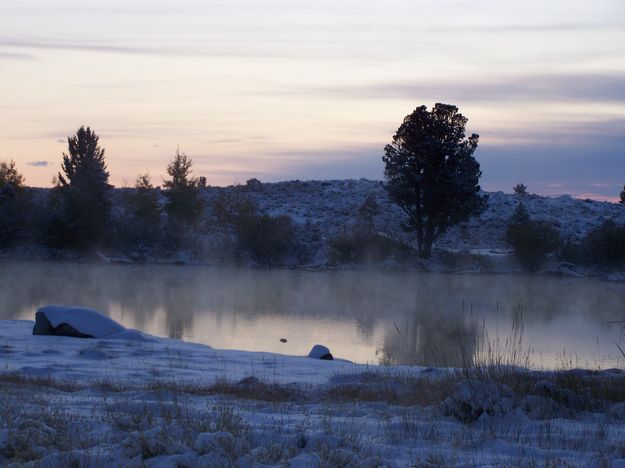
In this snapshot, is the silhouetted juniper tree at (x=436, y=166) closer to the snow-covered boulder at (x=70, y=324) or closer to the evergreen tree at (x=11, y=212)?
the evergreen tree at (x=11, y=212)

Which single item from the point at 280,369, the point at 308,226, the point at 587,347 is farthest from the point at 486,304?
the point at 308,226

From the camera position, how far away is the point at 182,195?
4953 cm

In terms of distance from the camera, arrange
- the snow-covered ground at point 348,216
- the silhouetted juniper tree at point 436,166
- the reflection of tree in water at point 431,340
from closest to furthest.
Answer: the reflection of tree in water at point 431,340 → the silhouetted juniper tree at point 436,166 → the snow-covered ground at point 348,216

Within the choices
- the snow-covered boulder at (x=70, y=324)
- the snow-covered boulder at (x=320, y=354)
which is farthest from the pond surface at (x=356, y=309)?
the snow-covered boulder at (x=70, y=324)

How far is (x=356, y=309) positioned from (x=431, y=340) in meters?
6.36

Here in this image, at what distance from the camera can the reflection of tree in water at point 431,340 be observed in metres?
16.3

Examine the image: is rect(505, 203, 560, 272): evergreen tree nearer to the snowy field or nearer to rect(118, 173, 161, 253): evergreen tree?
rect(118, 173, 161, 253): evergreen tree

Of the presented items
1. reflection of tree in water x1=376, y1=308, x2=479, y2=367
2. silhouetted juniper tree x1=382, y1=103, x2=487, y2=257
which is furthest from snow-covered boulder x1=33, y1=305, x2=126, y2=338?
silhouetted juniper tree x1=382, y1=103, x2=487, y2=257

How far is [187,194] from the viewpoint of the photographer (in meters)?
49.7

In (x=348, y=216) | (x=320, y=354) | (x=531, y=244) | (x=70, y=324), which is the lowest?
(x=320, y=354)

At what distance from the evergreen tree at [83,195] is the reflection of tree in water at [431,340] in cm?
2460

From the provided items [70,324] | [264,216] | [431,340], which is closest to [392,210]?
[264,216]

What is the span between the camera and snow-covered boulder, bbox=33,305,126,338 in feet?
48.7

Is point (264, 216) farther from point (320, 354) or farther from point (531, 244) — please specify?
point (320, 354)
